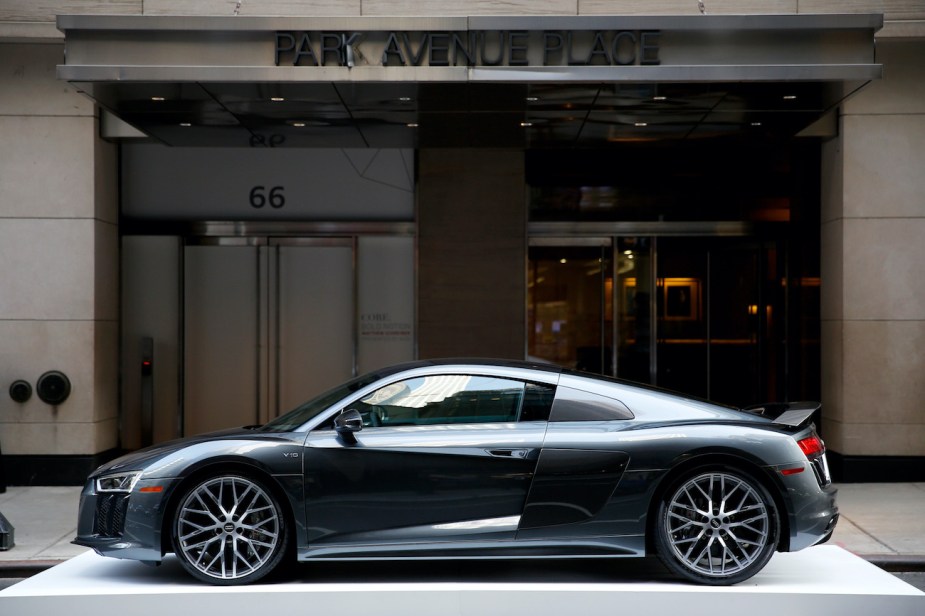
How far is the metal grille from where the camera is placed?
581 cm

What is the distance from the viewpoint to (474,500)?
19.0 ft

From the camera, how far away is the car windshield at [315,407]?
613 cm

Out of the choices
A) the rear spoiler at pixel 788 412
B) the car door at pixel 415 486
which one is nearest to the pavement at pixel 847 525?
the rear spoiler at pixel 788 412

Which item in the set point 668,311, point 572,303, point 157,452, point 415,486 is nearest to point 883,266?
point 668,311

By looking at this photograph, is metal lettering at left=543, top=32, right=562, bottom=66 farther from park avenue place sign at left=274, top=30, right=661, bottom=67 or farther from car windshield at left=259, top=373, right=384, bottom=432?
car windshield at left=259, top=373, right=384, bottom=432

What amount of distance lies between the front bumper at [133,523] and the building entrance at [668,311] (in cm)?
776

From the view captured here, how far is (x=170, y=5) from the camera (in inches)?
444

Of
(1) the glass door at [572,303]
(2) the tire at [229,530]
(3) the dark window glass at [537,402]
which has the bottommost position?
(2) the tire at [229,530]

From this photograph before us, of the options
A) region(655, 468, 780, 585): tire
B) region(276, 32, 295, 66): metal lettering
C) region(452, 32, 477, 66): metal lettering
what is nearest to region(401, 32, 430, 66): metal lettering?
region(452, 32, 477, 66): metal lettering

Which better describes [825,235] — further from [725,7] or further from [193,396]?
[193,396]

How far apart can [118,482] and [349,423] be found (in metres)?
1.43

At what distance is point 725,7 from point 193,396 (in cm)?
813

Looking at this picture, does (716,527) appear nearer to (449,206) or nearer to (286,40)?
(286,40)

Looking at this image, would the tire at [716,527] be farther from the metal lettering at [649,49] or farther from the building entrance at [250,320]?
the building entrance at [250,320]
